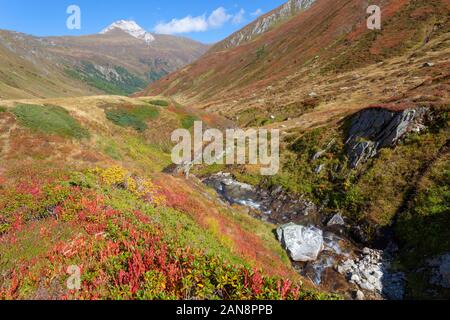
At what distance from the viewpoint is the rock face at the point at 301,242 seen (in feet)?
69.9

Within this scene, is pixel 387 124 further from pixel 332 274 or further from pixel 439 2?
pixel 439 2

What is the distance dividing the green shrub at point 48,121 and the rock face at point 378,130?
31.4m

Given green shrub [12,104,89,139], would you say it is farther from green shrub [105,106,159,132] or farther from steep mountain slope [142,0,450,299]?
steep mountain slope [142,0,450,299]

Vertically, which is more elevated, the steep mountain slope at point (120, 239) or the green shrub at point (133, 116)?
the green shrub at point (133, 116)

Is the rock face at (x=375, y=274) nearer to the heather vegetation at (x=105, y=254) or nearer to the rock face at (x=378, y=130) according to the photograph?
the heather vegetation at (x=105, y=254)

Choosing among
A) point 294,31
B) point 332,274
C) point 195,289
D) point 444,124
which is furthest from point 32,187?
point 294,31

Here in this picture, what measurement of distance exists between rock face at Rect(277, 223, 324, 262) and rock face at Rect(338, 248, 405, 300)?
77.1 inches

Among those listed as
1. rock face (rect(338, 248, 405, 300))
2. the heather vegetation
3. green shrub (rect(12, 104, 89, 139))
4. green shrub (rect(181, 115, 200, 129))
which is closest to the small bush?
green shrub (rect(181, 115, 200, 129))

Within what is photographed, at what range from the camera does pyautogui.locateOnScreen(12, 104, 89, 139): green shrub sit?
116ft

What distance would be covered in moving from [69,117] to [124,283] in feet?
125

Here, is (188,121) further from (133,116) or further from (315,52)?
(315,52)

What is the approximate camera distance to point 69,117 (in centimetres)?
4134

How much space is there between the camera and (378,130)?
31.9 meters

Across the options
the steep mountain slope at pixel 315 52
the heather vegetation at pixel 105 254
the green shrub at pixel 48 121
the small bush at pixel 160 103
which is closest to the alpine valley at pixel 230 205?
the heather vegetation at pixel 105 254
